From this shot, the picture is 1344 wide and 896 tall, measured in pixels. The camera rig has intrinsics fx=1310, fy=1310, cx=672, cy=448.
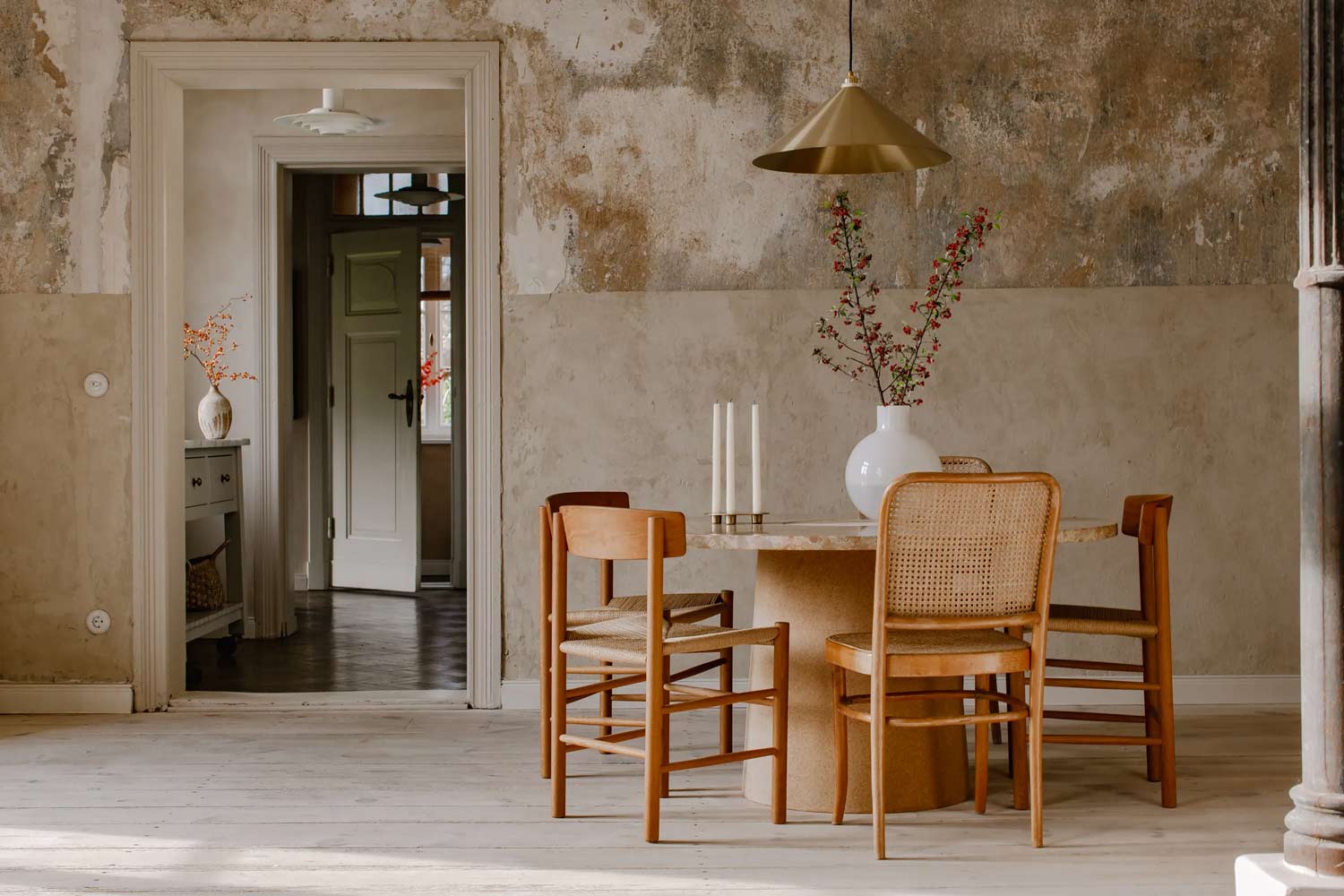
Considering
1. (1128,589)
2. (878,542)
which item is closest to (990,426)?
(1128,589)

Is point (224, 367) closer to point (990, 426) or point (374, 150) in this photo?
point (374, 150)

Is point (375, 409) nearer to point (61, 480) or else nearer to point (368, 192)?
point (368, 192)

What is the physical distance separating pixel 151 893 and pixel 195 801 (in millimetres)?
738

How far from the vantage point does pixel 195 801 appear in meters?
3.46

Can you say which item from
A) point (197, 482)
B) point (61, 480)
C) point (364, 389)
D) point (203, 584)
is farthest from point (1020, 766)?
point (364, 389)

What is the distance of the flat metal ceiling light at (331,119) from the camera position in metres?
6.20

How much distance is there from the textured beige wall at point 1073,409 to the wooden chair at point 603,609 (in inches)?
29.7

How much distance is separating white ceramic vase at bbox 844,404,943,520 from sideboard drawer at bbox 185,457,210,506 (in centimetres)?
307

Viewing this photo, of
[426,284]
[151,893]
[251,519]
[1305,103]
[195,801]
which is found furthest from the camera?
[426,284]

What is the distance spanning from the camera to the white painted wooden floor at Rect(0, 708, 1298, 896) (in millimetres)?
2816

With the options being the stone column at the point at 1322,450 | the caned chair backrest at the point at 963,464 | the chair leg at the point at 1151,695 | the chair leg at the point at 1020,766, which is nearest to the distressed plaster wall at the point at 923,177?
the caned chair backrest at the point at 963,464

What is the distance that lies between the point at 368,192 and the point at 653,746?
621 cm

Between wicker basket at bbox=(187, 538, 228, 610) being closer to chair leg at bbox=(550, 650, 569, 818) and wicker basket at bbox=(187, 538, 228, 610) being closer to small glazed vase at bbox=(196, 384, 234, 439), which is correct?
small glazed vase at bbox=(196, 384, 234, 439)

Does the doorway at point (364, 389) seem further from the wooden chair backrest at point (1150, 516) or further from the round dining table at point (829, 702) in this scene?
the wooden chair backrest at point (1150, 516)
